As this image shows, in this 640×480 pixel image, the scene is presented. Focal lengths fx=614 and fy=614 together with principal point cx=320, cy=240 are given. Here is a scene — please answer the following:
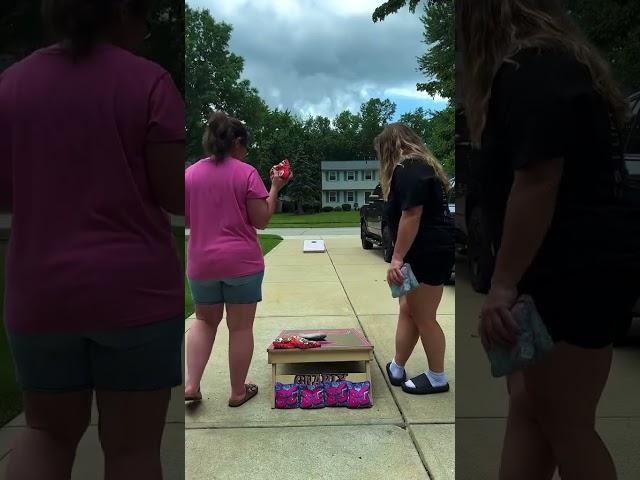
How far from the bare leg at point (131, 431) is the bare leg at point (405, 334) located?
91.4 inches

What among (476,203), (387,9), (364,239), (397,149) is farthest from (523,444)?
(364,239)

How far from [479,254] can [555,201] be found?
327 millimetres

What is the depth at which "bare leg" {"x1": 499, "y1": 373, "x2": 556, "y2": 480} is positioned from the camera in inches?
60.5

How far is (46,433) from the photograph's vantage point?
141 centimetres

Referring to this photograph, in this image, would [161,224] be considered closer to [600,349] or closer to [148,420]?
[148,420]

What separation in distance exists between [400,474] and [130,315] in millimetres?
1718

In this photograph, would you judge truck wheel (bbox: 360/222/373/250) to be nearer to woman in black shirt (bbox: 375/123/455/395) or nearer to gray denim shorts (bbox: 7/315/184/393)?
woman in black shirt (bbox: 375/123/455/395)

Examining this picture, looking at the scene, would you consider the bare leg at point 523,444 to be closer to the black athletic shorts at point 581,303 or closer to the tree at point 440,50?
the black athletic shorts at point 581,303

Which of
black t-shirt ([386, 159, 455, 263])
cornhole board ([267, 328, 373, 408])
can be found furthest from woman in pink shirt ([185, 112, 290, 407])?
black t-shirt ([386, 159, 455, 263])

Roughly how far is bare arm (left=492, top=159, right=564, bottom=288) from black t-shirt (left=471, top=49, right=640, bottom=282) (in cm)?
3

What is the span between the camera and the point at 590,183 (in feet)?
4.37

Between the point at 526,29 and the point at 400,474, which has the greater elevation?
the point at 526,29

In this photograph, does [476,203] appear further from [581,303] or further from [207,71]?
[207,71]

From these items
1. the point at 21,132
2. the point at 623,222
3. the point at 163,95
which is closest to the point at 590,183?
the point at 623,222
